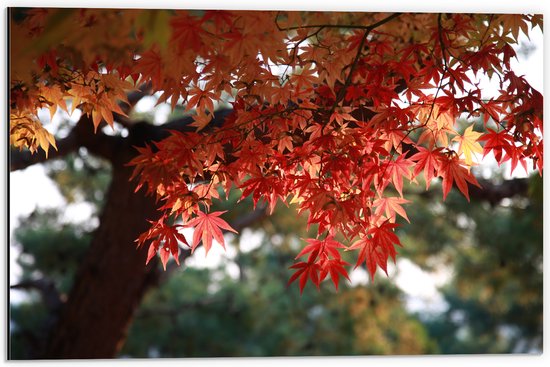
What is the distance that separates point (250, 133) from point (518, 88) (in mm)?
720

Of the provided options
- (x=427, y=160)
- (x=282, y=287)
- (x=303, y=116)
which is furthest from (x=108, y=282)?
(x=282, y=287)

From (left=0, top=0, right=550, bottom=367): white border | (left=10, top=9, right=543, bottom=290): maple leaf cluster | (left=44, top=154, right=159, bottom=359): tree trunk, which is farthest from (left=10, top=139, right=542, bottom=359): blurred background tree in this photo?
(left=10, top=9, right=543, bottom=290): maple leaf cluster

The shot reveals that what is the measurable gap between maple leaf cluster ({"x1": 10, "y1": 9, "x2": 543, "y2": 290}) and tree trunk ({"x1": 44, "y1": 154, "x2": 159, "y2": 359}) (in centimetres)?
122

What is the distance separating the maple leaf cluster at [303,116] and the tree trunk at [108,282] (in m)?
1.22

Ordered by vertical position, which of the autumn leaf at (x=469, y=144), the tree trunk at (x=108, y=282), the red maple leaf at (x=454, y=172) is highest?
the autumn leaf at (x=469, y=144)

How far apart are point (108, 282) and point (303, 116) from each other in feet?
5.58

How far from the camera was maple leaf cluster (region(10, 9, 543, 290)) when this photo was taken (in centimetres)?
153

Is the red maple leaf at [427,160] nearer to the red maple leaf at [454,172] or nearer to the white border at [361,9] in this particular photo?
the red maple leaf at [454,172]

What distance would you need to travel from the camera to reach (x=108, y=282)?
2.96 meters

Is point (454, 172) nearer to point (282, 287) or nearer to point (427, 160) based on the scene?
point (427, 160)

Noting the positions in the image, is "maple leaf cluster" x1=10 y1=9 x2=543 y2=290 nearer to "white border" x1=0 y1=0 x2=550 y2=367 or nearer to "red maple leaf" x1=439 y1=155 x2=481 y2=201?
"red maple leaf" x1=439 y1=155 x2=481 y2=201

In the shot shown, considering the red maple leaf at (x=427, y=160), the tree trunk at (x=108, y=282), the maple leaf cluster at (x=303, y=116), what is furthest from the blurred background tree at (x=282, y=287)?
the red maple leaf at (x=427, y=160)

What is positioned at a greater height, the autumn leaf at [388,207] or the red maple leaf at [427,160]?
the red maple leaf at [427,160]

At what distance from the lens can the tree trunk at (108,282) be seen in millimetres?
2922
